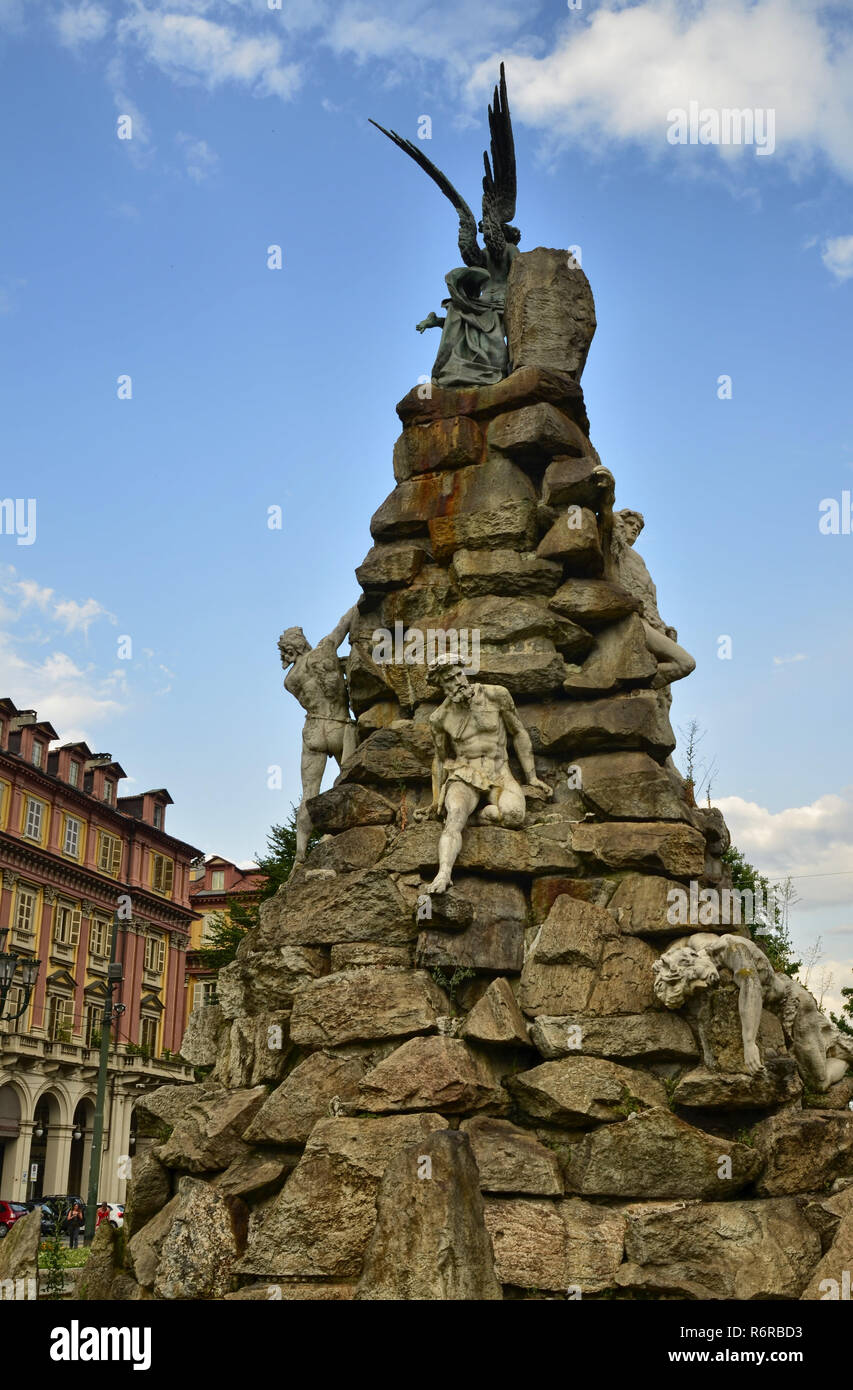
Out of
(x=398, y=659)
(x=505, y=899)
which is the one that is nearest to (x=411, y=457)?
(x=398, y=659)

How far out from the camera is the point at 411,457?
12.6 m

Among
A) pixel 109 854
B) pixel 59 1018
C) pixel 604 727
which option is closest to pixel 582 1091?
pixel 604 727

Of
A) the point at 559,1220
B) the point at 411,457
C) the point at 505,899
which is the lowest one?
the point at 559,1220

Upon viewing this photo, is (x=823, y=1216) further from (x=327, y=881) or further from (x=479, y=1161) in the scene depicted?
(x=327, y=881)

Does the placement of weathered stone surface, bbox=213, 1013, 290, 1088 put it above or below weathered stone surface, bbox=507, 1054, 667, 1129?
above

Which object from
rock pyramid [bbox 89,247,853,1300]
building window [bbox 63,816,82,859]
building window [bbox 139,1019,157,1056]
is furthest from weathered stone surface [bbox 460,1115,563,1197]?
building window [bbox 139,1019,157,1056]

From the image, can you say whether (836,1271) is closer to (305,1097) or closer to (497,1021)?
(497,1021)

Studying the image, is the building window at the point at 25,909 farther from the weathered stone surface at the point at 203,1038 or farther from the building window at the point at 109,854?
the weathered stone surface at the point at 203,1038

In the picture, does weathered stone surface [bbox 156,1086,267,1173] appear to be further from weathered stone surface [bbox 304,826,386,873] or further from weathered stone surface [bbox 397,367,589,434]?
weathered stone surface [bbox 397,367,589,434]

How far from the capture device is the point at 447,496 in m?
12.2

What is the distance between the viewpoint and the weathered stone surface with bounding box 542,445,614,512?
1144 cm

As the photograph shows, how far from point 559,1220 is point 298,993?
256 cm

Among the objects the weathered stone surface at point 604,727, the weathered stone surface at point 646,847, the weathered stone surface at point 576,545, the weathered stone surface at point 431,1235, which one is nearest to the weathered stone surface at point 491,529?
the weathered stone surface at point 576,545

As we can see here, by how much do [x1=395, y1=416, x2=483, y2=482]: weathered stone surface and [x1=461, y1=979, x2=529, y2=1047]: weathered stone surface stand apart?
525 cm
